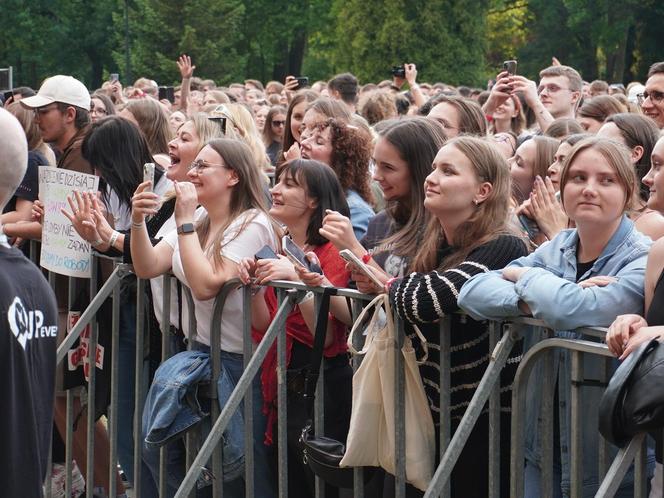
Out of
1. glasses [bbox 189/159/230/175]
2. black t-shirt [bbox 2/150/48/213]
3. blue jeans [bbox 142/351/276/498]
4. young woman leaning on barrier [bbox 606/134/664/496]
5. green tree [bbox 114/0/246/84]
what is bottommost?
blue jeans [bbox 142/351/276/498]

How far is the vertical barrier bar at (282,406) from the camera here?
16.3ft

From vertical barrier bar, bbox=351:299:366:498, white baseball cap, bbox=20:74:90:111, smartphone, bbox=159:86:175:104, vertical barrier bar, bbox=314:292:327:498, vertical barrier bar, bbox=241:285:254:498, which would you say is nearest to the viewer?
vertical barrier bar, bbox=351:299:366:498

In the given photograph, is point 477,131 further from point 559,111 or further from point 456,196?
point 559,111

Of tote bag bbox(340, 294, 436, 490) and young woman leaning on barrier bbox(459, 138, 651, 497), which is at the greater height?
young woman leaning on barrier bbox(459, 138, 651, 497)

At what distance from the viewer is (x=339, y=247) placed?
472cm

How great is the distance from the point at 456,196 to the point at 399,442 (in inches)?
34.3

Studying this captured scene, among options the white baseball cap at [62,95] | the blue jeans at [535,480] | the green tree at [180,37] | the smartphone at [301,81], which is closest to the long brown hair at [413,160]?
the blue jeans at [535,480]

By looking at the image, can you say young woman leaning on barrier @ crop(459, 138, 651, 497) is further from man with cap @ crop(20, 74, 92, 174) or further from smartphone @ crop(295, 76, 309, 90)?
smartphone @ crop(295, 76, 309, 90)

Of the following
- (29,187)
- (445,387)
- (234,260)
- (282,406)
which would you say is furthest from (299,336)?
(29,187)

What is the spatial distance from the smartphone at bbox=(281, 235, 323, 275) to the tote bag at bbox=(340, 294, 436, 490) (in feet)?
1.60

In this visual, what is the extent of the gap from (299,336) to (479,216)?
104 centimetres

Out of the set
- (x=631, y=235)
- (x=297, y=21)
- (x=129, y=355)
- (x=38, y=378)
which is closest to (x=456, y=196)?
(x=631, y=235)

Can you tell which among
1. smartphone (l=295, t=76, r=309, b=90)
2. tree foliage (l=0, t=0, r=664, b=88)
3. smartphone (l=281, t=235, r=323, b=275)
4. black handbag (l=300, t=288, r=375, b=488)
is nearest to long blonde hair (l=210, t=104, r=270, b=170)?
smartphone (l=281, t=235, r=323, b=275)

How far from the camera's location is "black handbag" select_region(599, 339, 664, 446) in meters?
3.17
